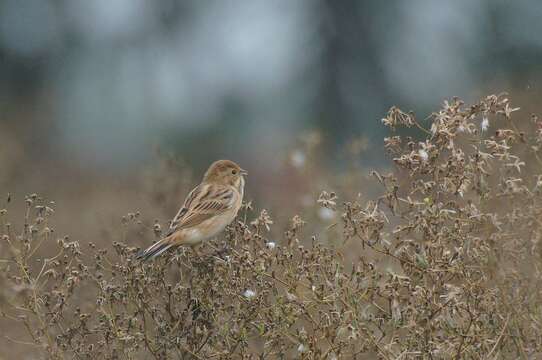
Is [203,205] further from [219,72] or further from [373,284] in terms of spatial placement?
[219,72]

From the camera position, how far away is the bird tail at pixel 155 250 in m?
5.18

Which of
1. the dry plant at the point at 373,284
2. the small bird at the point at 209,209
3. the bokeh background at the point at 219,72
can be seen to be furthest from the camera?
the bokeh background at the point at 219,72

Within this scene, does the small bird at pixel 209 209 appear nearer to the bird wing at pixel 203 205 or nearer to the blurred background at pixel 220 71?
the bird wing at pixel 203 205

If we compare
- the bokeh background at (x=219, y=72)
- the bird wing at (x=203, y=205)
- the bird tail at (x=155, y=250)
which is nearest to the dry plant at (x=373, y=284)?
the bird tail at (x=155, y=250)

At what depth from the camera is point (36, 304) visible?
4652 millimetres

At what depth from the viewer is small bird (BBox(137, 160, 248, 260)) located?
6.07m

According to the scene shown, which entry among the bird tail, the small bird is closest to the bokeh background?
the small bird

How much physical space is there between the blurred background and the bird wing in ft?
35.2

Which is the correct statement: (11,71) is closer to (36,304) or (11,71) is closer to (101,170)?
(101,170)

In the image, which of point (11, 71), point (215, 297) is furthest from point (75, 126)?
point (215, 297)

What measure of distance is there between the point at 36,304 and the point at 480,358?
1922mm

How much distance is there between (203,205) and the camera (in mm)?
6738

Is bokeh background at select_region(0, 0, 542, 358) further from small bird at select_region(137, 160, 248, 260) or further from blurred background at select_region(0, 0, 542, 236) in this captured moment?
small bird at select_region(137, 160, 248, 260)

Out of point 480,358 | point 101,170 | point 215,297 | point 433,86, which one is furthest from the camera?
point 433,86
